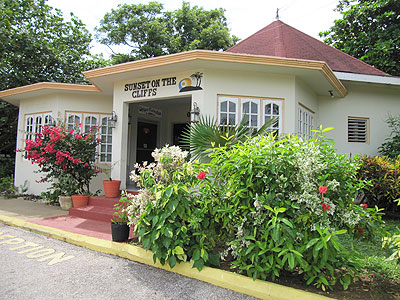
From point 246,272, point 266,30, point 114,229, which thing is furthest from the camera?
point 266,30

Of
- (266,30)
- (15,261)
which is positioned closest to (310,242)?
(15,261)

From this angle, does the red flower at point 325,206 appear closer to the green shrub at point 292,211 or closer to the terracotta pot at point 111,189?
the green shrub at point 292,211

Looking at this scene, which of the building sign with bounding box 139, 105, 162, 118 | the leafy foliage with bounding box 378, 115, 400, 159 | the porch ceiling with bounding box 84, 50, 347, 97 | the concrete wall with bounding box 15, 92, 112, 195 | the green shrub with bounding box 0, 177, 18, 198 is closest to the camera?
the porch ceiling with bounding box 84, 50, 347, 97

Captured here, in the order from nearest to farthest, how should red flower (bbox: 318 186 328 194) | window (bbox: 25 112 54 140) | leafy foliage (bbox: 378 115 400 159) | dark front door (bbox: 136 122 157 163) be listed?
1. red flower (bbox: 318 186 328 194)
2. leafy foliage (bbox: 378 115 400 159)
3. window (bbox: 25 112 54 140)
4. dark front door (bbox: 136 122 157 163)

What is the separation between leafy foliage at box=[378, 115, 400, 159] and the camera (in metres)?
7.68

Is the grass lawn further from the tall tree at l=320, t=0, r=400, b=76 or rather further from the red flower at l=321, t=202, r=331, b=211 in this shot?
the tall tree at l=320, t=0, r=400, b=76

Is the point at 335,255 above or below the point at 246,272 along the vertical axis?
above

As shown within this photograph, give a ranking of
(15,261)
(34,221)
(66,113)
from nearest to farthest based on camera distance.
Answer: (15,261)
(34,221)
(66,113)

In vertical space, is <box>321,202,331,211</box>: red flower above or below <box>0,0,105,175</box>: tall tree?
below

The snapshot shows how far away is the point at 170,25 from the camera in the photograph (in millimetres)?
19547

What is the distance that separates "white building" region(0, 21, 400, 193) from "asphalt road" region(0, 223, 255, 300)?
3.31m

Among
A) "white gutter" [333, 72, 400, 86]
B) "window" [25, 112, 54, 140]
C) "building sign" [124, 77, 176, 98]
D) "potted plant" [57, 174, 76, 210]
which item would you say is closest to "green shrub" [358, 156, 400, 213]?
"white gutter" [333, 72, 400, 86]

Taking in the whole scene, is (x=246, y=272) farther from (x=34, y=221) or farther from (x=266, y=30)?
(x=266, y=30)

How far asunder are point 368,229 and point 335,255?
0.72 meters
